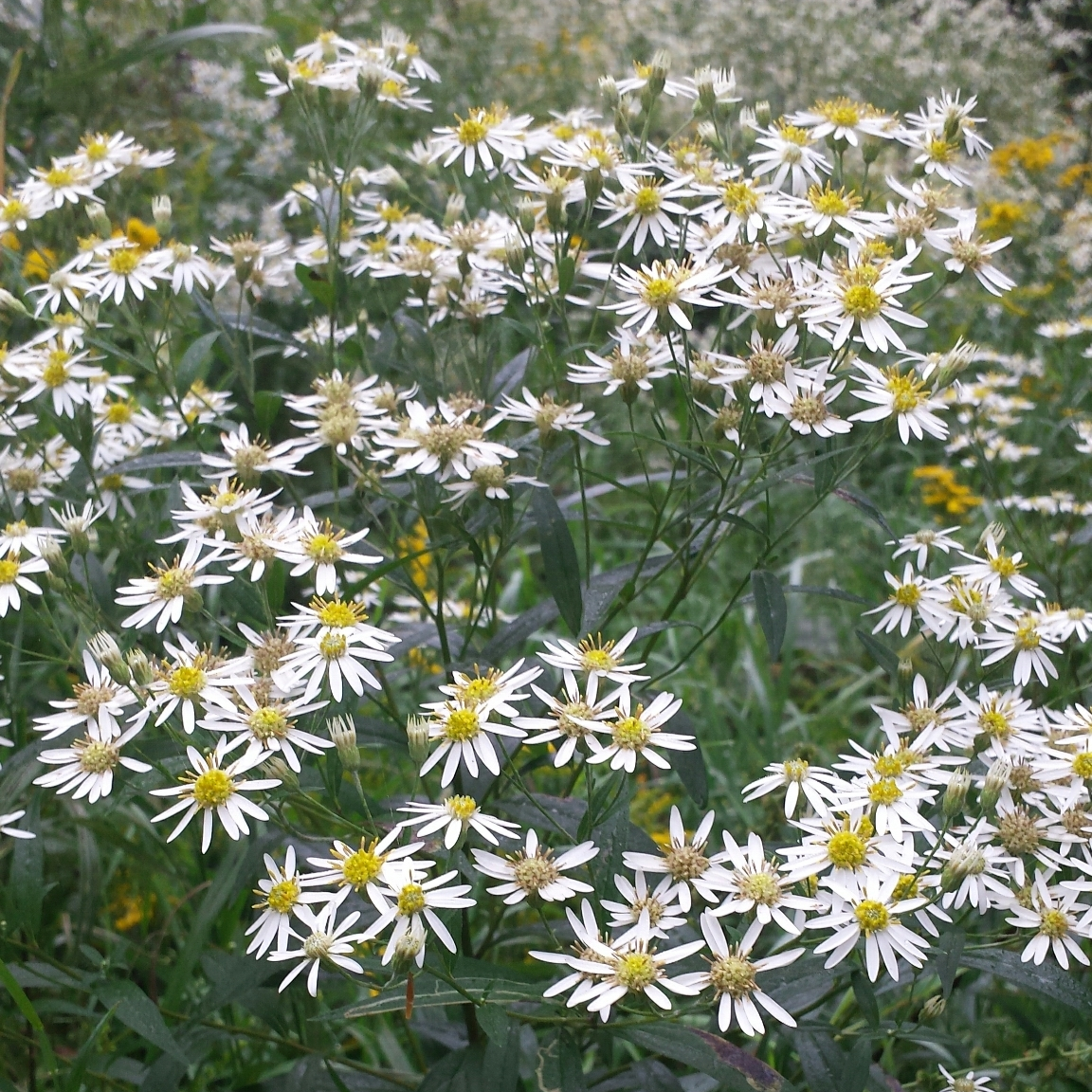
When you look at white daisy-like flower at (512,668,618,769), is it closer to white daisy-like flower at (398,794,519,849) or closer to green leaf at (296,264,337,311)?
white daisy-like flower at (398,794,519,849)

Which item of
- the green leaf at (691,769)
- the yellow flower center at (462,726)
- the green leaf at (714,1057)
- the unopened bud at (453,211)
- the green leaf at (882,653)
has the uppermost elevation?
the unopened bud at (453,211)

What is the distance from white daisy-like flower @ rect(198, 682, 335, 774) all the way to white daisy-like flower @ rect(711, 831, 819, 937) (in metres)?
0.53

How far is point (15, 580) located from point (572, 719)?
3.03ft

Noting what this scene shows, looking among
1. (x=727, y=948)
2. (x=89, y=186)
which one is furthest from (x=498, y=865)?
(x=89, y=186)

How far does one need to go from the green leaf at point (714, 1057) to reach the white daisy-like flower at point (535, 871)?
208 millimetres

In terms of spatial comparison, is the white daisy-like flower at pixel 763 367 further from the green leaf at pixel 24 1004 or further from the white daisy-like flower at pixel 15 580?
the green leaf at pixel 24 1004

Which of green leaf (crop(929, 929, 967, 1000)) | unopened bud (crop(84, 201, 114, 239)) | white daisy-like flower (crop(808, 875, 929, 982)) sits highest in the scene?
unopened bud (crop(84, 201, 114, 239))

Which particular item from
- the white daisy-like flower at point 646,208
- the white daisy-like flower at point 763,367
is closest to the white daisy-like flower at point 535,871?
the white daisy-like flower at point 763,367

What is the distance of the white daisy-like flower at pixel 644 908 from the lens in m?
1.43

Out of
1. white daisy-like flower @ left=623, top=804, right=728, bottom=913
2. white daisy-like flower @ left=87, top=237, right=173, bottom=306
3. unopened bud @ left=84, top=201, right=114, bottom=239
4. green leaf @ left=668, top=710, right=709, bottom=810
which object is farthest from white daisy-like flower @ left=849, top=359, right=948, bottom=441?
unopened bud @ left=84, top=201, right=114, bottom=239

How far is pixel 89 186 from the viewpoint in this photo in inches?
86.5

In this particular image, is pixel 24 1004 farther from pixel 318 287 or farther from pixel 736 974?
pixel 318 287

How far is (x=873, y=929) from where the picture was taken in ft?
4.53

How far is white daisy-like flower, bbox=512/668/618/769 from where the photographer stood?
58.1 inches
